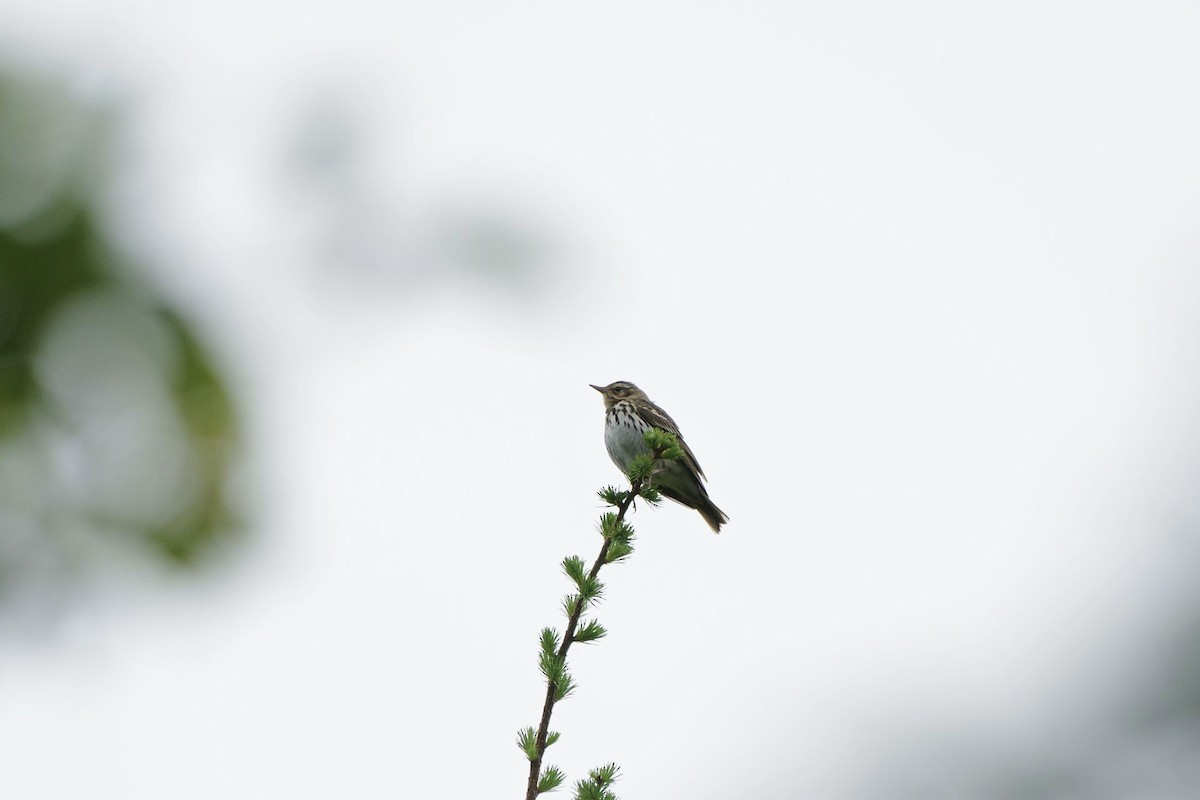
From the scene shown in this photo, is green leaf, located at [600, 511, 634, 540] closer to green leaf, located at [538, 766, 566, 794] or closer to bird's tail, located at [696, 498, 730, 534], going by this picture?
green leaf, located at [538, 766, 566, 794]

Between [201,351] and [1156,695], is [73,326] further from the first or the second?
[1156,695]

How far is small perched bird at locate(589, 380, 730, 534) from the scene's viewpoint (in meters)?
8.13

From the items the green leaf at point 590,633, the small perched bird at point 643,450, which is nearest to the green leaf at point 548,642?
the green leaf at point 590,633

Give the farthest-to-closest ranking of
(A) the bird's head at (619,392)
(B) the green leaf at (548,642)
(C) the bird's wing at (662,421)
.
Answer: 1. (A) the bird's head at (619,392)
2. (C) the bird's wing at (662,421)
3. (B) the green leaf at (548,642)

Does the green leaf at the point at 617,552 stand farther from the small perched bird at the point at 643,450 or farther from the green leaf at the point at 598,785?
the small perched bird at the point at 643,450

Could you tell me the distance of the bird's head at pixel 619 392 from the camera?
31.7ft

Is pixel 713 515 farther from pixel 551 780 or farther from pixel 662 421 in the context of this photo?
pixel 551 780

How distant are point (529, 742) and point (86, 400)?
1.38 m

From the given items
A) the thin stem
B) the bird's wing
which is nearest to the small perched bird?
the bird's wing

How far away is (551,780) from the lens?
3230 millimetres

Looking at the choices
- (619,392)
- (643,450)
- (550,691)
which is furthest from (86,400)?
(619,392)

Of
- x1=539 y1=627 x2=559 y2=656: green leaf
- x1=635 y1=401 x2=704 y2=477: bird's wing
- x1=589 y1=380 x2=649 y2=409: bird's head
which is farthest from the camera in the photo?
x1=589 y1=380 x2=649 y2=409: bird's head

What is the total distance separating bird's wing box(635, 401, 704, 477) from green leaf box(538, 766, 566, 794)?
189 inches

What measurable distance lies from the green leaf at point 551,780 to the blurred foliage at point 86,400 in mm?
1064
